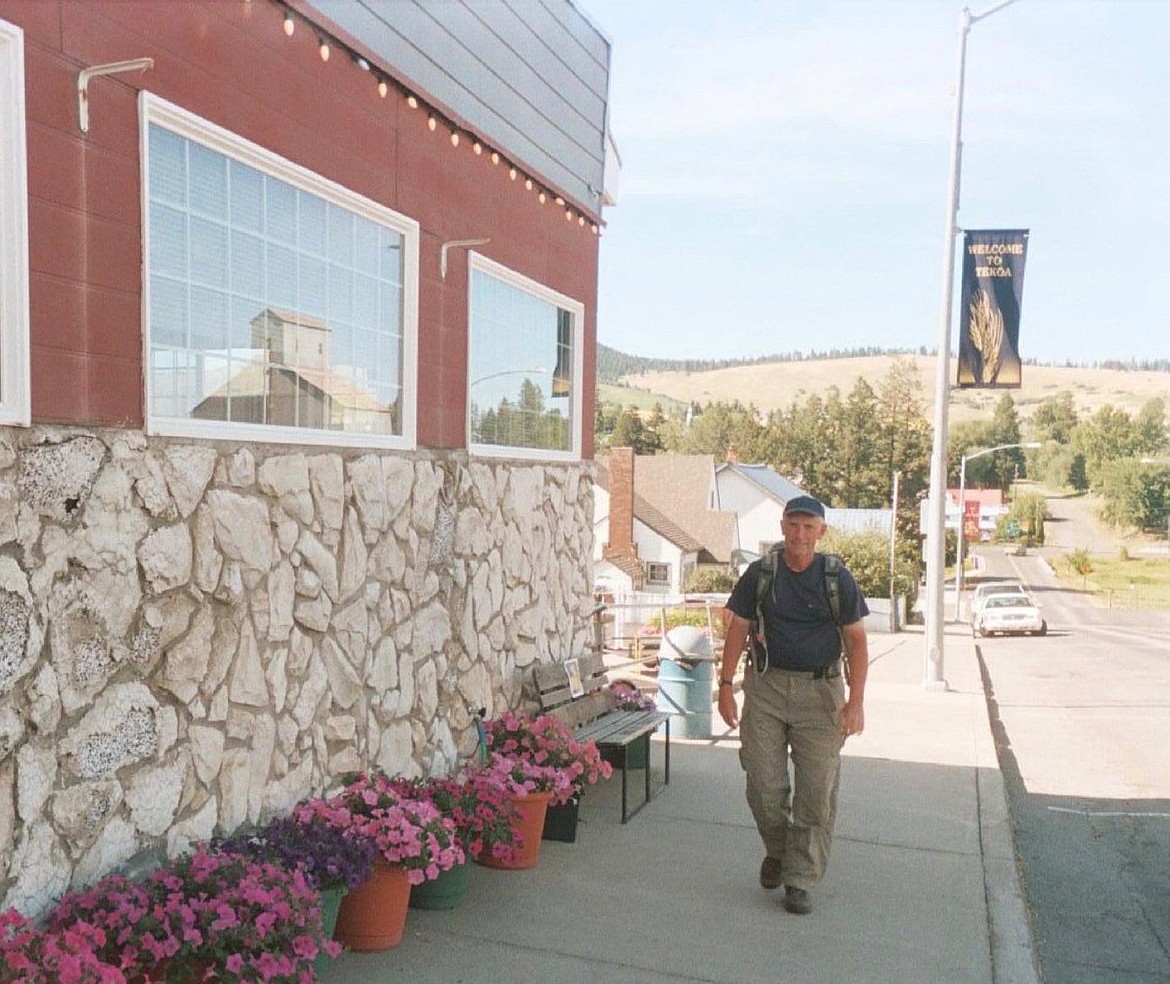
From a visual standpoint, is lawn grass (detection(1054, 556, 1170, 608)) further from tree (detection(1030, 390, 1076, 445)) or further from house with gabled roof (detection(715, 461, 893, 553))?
tree (detection(1030, 390, 1076, 445))

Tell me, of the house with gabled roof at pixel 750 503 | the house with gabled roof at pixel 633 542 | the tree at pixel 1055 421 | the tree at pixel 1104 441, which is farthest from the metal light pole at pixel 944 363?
the tree at pixel 1055 421

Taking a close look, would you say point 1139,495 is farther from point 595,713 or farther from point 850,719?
point 850,719

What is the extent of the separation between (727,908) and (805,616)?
4.64ft

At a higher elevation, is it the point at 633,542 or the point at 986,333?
the point at 986,333

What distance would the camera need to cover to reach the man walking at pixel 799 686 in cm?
530

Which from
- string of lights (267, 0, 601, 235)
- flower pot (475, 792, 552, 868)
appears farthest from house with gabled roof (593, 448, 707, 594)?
flower pot (475, 792, 552, 868)

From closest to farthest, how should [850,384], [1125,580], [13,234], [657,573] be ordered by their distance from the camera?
[13,234]
[657,573]
[1125,580]
[850,384]

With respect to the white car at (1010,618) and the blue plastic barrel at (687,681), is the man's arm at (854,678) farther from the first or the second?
the white car at (1010,618)

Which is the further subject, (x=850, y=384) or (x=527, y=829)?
(x=850, y=384)

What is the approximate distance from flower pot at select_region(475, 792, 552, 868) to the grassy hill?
167002 mm

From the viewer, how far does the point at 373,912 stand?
469 cm

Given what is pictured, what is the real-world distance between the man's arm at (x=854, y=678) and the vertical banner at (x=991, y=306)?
9.88 meters

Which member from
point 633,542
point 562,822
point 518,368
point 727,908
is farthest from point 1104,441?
point 727,908

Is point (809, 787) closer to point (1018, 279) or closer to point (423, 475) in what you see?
point (423, 475)
